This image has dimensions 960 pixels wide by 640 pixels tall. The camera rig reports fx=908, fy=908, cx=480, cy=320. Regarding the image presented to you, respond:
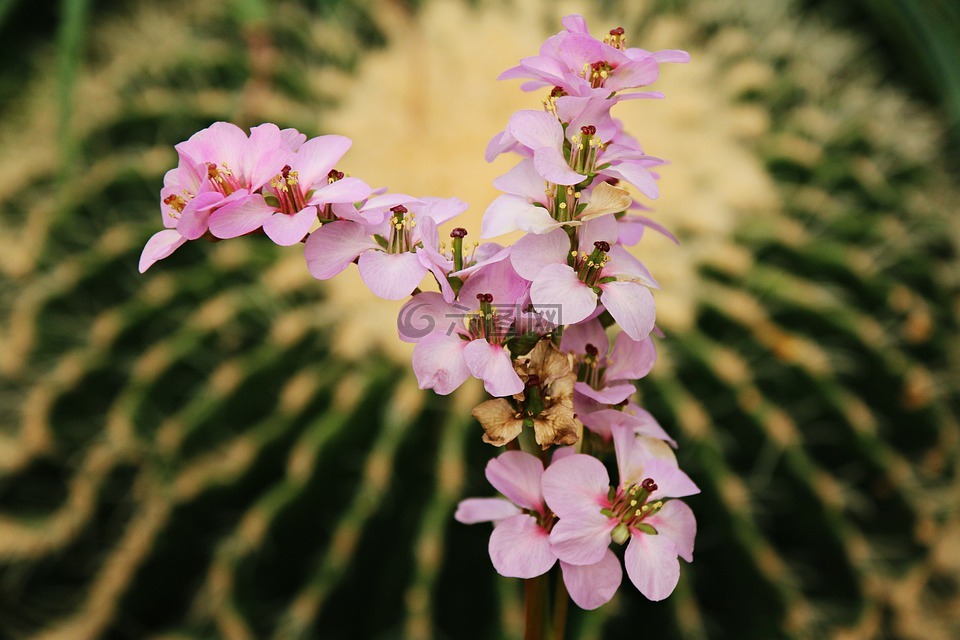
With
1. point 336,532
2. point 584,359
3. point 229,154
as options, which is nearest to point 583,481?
point 584,359

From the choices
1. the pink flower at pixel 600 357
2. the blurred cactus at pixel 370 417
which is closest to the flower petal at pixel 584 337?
the pink flower at pixel 600 357

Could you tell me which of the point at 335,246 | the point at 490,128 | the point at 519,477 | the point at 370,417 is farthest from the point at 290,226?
the point at 490,128

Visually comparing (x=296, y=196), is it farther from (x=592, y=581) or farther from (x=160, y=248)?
(x=592, y=581)

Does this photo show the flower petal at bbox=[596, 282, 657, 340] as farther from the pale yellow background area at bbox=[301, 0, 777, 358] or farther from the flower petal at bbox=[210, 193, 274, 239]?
the pale yellow background area at bbox=[301, 0, 777, 358]

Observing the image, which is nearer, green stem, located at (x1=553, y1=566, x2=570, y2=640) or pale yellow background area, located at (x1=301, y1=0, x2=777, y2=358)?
green stem, located at (x1=553, y1=566, x2=570, y2=640)

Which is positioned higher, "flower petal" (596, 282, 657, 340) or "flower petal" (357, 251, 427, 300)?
"flower petal" (357, 251, 427, 300)

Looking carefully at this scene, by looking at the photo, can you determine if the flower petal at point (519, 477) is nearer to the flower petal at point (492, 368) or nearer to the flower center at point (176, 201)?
the flower petal at point (492, 368)

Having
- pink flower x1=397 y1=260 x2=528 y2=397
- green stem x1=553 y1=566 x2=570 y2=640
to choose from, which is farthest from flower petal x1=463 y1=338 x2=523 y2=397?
green stem x1=553 y1=566 x2=570 y2=640
